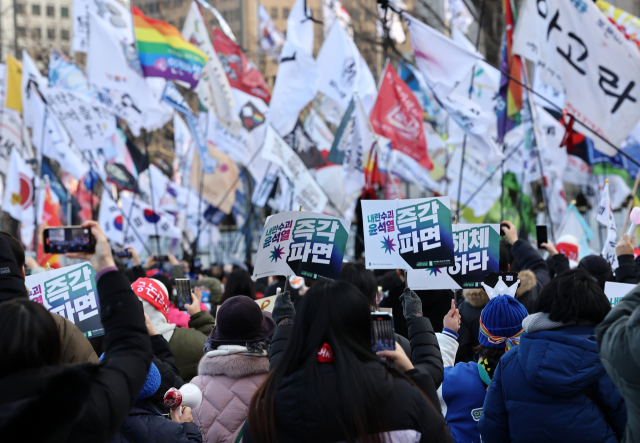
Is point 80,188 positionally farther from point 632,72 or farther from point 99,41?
point 632,72

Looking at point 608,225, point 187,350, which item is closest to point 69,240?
point 187,350

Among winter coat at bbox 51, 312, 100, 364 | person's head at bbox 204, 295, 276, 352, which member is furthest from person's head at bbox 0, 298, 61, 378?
person's head at bbox 204, 295, 276, 352

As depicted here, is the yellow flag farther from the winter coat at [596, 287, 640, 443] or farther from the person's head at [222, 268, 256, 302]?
the winter coat at [596, 287, 640, 443]

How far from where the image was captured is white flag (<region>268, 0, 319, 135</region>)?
1298 cm

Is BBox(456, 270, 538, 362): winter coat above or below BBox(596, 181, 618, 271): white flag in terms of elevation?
below

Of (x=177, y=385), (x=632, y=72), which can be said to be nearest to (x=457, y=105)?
(x=632, y=72)

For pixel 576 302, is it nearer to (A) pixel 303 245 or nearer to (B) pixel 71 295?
(A) pixel 303 245

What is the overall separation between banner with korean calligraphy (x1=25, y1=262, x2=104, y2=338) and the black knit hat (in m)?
1.16

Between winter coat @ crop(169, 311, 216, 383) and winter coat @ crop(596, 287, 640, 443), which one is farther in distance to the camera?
winter coat @ crop(169, 311, 216, 383)

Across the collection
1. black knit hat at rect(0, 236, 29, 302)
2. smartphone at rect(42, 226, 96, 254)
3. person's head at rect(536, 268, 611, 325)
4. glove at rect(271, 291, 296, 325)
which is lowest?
glove at rect(271, 291, 296, 325)

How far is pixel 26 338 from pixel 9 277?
104cm

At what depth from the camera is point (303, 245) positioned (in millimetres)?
4188

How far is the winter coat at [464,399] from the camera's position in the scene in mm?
3623

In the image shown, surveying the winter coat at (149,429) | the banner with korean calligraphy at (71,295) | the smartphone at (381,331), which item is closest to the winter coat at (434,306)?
the banner with korean calligraphy at (71,295)
